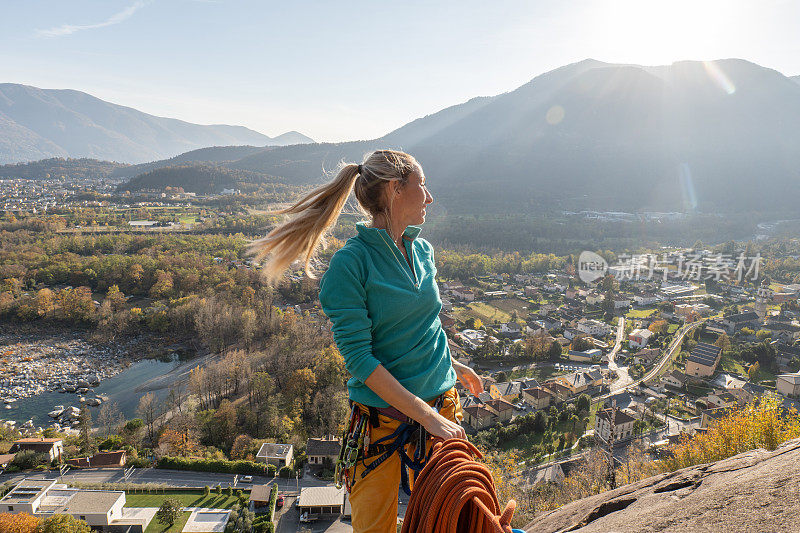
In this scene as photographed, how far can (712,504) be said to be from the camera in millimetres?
1426

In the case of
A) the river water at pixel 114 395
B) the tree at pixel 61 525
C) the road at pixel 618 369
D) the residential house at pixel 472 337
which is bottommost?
the road at pixel 618 369

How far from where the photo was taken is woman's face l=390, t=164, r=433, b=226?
5.42 ft

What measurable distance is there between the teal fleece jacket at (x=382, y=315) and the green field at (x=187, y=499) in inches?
513

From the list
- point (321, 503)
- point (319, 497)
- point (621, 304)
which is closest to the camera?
point (321, 503)

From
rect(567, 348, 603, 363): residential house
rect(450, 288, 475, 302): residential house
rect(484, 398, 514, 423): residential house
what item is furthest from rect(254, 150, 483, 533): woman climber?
rect(450, 288, 475, 302): residential house

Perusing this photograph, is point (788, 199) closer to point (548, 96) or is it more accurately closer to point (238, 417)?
point (548, 96)

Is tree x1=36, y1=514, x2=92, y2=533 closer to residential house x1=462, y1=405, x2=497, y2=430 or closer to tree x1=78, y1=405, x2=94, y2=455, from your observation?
tree x1=78, y1=405, x2=94, y2=455

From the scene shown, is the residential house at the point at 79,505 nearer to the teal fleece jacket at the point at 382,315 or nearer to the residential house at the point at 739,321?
the teal fleece jacket at the point at 382,315

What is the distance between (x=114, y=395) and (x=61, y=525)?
42.3 feet

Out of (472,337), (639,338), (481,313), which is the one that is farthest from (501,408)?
(481,313)

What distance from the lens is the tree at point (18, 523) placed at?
9.24 meters

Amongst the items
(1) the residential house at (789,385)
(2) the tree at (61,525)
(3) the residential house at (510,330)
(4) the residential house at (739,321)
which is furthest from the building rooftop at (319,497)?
(4) the residential house at (739,321)

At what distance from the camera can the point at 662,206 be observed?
87.1 meters

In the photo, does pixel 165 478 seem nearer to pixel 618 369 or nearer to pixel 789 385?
pixel 618 369
